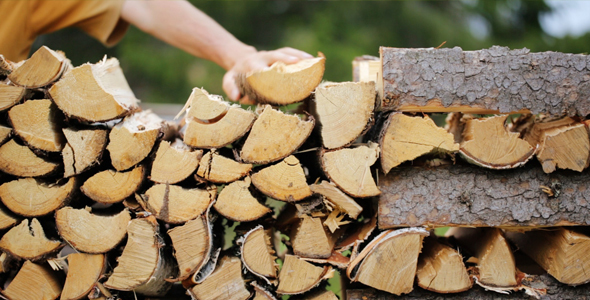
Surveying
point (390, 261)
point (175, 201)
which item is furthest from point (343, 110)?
point (175, 201)

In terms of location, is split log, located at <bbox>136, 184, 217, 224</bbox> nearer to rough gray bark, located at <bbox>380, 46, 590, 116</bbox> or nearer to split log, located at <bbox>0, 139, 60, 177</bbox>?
split log, located at <bbox>0, 139, 60, 177</bbox>

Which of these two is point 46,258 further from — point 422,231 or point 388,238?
point 422,231

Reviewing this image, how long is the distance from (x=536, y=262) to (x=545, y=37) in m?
6.19

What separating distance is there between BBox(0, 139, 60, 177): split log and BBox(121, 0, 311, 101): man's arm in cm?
81

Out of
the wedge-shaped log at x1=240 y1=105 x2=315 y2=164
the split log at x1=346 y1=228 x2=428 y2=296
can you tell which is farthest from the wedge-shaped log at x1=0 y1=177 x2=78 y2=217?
the split log at x1=346 y1=228 x2=428 y2=296

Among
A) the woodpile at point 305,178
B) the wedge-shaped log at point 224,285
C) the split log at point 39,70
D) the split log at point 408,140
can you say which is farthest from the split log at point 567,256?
the split log at point 39,70

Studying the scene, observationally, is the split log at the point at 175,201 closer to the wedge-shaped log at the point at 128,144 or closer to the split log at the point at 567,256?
the wedge-shaped log at the point at 128,144

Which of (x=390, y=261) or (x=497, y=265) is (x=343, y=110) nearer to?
(x=390, y=261)

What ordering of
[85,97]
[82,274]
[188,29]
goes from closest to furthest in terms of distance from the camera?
[85,97], [82,274], [188,29]

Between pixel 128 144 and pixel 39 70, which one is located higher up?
pixel 39 70

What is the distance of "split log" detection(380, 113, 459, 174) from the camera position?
1400 mm

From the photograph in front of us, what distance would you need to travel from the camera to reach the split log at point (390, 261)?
143 centimetres

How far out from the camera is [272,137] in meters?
1.41

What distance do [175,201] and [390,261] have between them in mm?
769
